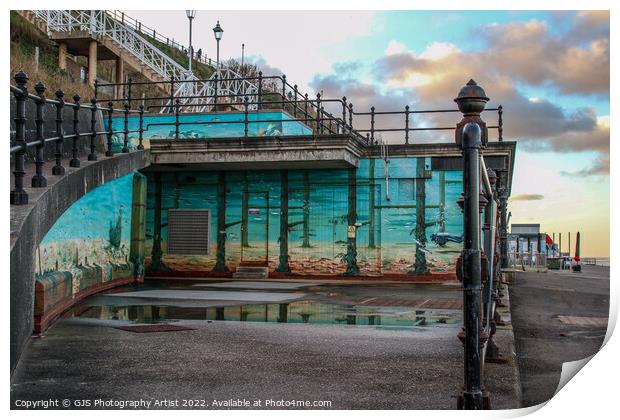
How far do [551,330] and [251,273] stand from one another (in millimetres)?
8826

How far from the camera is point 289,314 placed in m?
8.84

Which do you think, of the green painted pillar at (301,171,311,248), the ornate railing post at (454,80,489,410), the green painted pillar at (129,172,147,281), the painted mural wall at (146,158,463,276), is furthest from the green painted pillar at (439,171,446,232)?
the ornate railing post at (454,80,489,410)

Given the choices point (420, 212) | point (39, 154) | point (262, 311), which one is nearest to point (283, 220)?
point (420, 212)

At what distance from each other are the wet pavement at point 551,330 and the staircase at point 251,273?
5612 millimetres

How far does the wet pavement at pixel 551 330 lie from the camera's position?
5.75m

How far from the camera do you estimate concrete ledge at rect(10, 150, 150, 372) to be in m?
5.16

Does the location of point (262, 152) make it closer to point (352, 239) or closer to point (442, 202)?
point (352, 239)

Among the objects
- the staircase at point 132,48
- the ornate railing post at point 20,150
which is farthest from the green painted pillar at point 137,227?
the staircase at point 132,48

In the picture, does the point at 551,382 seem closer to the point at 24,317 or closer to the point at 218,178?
the point at 24,317

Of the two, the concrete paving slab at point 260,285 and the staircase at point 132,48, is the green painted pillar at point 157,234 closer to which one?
the concrete paving slab at point 260,285

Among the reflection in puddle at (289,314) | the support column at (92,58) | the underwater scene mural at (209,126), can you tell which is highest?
the support column at (92,58)

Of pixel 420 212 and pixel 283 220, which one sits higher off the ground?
pixel 420 212
